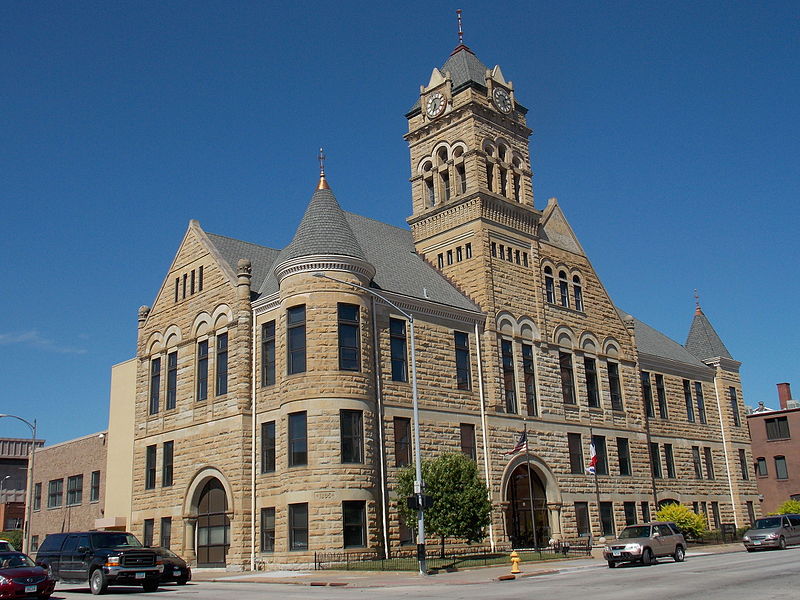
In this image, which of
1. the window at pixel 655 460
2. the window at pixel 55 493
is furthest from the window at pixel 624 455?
the window at pixel 55 493

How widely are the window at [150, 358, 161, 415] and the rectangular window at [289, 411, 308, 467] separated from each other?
38.3 ft

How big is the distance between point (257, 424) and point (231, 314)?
5517 mm

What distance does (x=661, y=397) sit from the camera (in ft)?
172

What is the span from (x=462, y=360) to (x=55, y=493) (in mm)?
29943

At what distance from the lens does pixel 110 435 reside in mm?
46469

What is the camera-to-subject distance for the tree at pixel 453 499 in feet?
104

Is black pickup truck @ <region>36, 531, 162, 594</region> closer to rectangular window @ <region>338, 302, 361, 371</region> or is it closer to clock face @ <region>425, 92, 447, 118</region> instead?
rectangular window @ <region>338, 302, 361, 371</region>

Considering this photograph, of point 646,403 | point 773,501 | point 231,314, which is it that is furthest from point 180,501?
point 773,501

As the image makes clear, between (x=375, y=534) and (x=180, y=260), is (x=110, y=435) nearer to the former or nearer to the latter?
(x=180, y=260)

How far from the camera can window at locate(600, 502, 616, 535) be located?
4394 cm

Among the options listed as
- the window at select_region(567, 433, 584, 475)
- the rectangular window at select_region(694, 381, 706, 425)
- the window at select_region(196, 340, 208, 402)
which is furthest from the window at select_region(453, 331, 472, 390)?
the rectangular window at select_region(694, 381, 706, 425)

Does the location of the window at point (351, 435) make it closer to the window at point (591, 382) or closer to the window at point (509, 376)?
the window at point (509, 376)

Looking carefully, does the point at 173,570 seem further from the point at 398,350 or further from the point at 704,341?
the point at 704,341

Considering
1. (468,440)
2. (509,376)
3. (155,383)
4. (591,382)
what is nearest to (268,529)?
(468,440)
